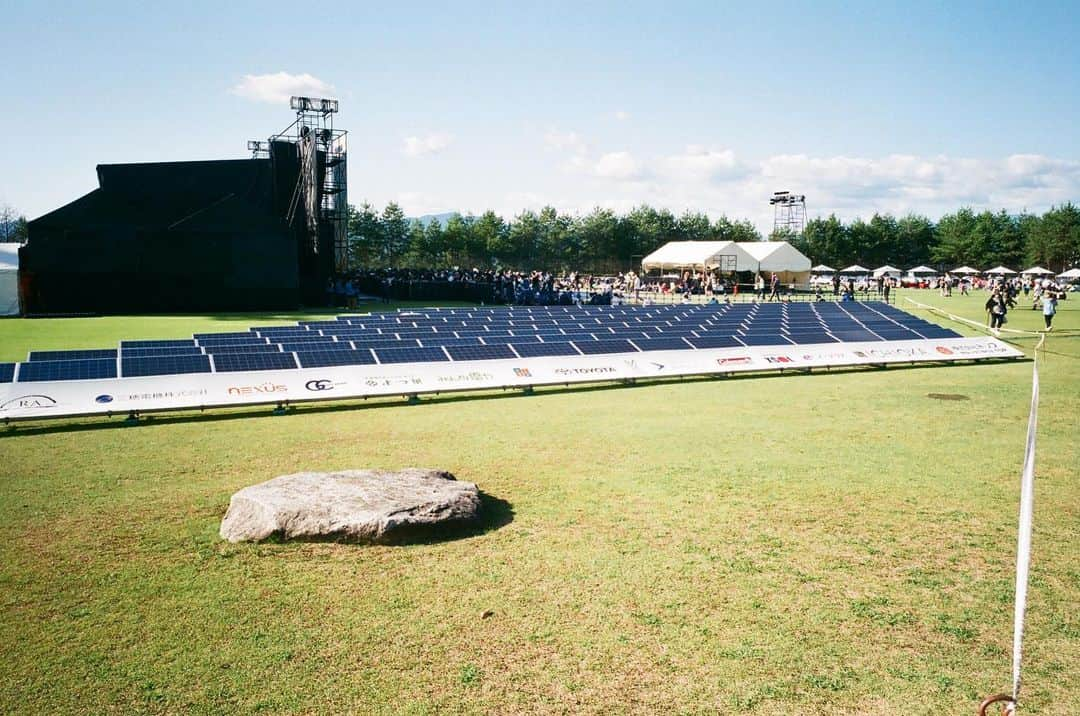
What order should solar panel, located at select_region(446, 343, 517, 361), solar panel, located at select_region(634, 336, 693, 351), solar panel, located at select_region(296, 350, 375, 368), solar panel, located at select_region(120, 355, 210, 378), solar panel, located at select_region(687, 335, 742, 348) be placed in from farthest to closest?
1. solar panel, located at select_region(687, 335, 742, 348)
2. solar panel, located at select_region(634, 336, 693, 351)
3. solar panel, located at select_region(446, 343, 517, 361)
4. solar panel, located at select_region(296, 350, 375, 368)
5. solar panel, located at select_region(120, 355, 210, 378)

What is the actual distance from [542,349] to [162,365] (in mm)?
10069

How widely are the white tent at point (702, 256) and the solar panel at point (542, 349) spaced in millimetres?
64377

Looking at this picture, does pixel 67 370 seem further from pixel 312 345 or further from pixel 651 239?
pixel 651 239

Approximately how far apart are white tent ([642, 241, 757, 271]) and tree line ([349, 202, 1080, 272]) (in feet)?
66.8

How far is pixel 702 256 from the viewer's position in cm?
8744

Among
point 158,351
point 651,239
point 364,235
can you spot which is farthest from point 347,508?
point 651,239

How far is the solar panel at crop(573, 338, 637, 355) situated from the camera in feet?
72.4

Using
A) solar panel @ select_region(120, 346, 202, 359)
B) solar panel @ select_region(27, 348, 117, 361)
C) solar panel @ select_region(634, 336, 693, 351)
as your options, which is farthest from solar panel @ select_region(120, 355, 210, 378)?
solar panel @ select_region(634, 336, 693, 351)

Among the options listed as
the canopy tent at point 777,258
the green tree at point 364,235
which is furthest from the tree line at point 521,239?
the canopy tent at point 777,258

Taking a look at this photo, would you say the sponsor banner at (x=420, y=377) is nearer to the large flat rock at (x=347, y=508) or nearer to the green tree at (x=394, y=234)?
the large flat rock at (x=347, y=508)

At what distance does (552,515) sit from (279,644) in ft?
13.5

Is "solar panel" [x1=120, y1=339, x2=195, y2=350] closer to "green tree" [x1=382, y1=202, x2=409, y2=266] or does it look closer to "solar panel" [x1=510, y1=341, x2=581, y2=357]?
"solar panel" [x1=510, y1=341, x2=581, y2=357]

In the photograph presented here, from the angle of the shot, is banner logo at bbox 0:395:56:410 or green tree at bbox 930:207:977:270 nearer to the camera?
banner logo at bbox 0:395:56:410

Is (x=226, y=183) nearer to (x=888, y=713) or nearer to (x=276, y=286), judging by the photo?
(x=276, y=286)
